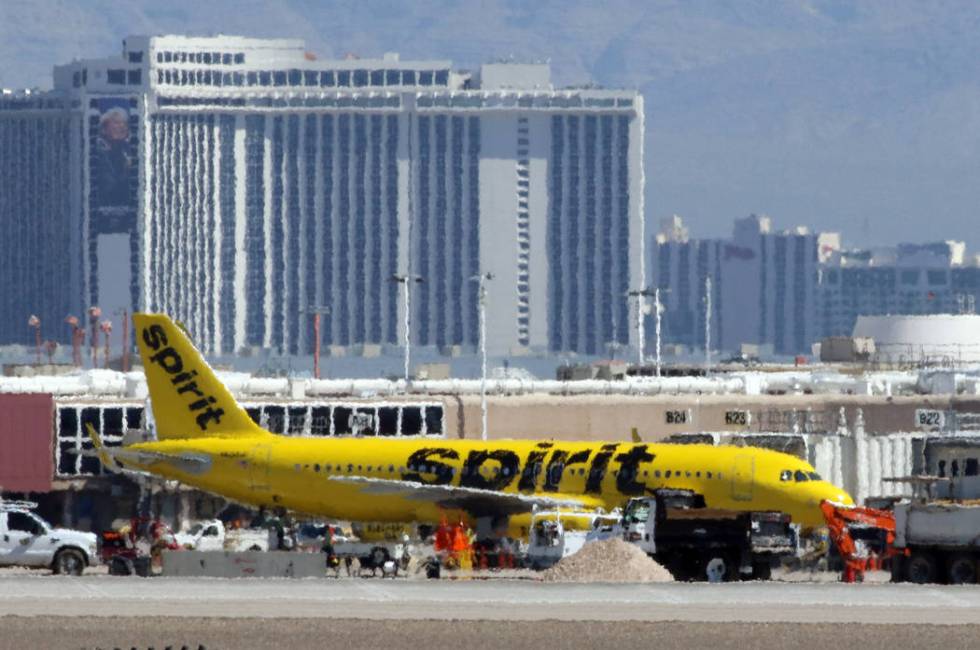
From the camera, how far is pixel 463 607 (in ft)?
198

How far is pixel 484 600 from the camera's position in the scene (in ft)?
203

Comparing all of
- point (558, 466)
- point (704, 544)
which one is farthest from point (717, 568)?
point (558, 466)

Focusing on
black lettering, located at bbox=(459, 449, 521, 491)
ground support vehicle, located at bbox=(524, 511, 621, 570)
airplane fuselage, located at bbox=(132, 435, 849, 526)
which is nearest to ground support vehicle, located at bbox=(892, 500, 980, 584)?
ground support vehicle, located at bbox=(524, 511, 621, 570)

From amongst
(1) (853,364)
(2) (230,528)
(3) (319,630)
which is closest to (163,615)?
(3) (319,630)

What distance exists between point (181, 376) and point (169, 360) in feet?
4.08

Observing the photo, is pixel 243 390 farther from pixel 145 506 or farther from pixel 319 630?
pixel 319 630

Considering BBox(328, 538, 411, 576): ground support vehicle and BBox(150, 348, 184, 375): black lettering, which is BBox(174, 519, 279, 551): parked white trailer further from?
BBox(150, 348, 184, 375): black lettering

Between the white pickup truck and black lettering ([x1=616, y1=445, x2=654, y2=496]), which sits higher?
black lettering ([x1=616, y1=445, x2=654, y2=496])

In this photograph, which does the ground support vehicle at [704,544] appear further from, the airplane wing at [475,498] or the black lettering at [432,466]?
the black lettering at [432,466]

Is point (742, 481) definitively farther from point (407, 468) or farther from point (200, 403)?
point (200, 403)

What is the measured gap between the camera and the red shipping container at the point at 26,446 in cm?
10912

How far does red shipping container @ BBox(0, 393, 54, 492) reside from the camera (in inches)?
4296

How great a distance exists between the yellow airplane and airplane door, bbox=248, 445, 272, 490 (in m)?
0.04

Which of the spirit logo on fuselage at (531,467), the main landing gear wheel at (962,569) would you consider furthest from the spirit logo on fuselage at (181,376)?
the main landing gear wheel at (962,569)
